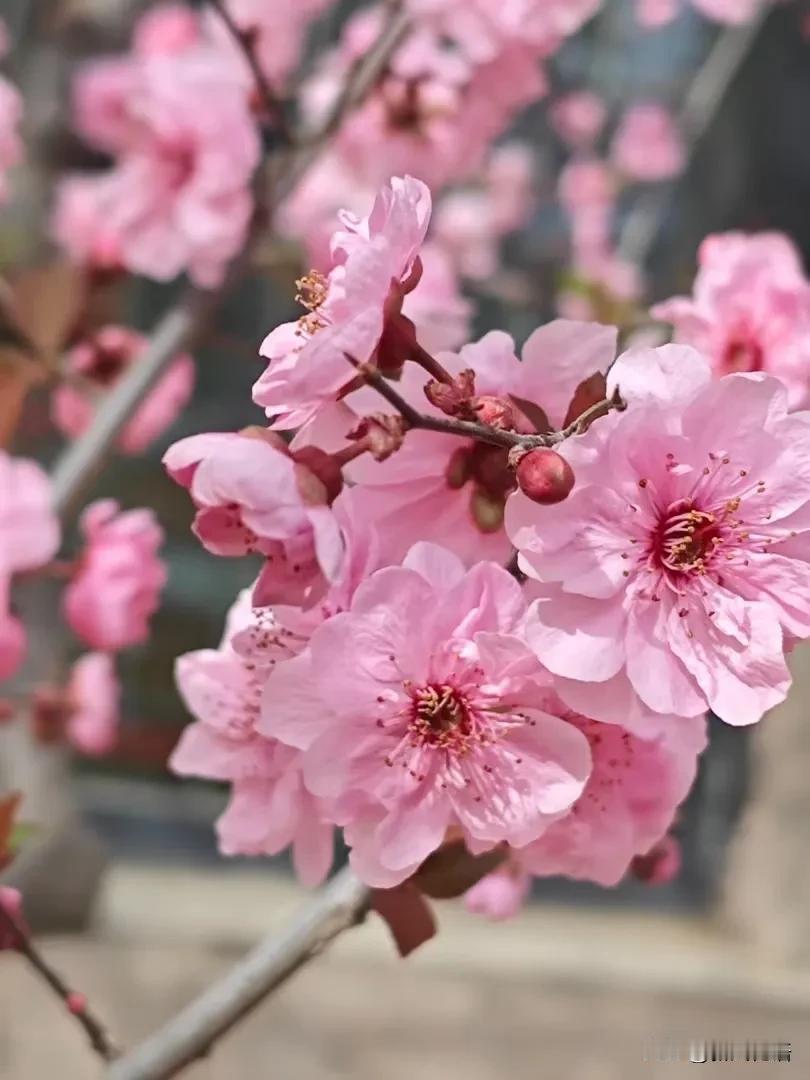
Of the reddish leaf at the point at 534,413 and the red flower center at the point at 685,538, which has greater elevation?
the reddish leaf at the point at 534,413

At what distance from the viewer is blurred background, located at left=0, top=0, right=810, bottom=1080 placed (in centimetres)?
117

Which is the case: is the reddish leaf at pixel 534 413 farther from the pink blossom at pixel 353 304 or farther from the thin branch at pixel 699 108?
the thin branch at pixel 699 108

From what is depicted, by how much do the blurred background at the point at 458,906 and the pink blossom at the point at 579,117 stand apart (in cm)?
3

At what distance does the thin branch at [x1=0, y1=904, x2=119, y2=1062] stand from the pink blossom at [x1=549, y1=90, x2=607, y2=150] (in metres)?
1.65

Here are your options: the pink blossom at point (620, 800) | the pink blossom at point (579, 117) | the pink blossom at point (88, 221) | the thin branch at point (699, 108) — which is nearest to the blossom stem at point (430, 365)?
the pink blossom at point (620, 800)

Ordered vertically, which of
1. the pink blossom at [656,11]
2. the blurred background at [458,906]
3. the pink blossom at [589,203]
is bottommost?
the blurred background at [458,906]

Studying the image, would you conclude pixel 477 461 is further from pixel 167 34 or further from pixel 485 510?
pixel 167 34

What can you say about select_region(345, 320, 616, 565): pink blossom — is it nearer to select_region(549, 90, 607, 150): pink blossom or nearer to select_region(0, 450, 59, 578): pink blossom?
select_region(0, 450, 59, 578): pink blossom

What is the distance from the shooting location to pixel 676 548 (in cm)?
29

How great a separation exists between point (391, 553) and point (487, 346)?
0.24 ft

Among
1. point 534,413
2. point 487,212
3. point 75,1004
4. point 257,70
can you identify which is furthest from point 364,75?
point 487,212

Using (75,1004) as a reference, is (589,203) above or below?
above

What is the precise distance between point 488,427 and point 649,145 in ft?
5.33

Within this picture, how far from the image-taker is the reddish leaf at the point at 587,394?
29 cm
